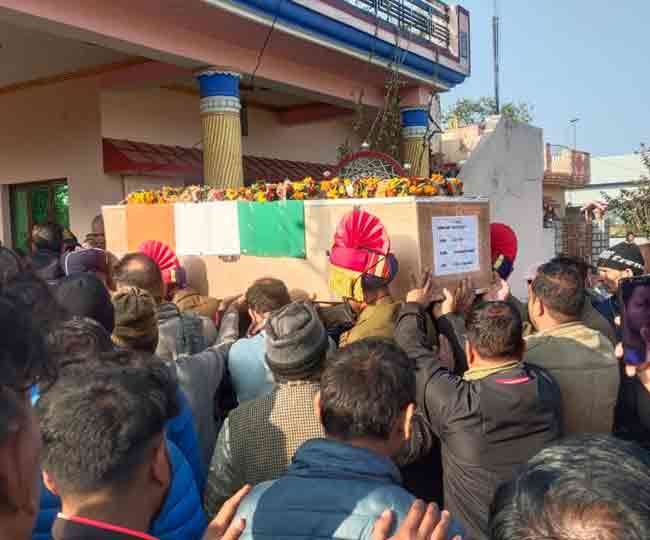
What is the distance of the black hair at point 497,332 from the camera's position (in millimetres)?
2141

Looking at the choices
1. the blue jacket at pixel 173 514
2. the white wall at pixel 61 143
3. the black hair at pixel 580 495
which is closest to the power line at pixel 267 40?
the white wall at pixel 61 143

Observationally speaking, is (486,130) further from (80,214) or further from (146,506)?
(146,506)

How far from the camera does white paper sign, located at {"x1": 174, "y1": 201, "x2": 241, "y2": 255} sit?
3.77 metres

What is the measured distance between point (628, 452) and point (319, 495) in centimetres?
62

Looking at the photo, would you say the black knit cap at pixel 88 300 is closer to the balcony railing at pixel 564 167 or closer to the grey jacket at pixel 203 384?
the grey jacket at pixel 203 384

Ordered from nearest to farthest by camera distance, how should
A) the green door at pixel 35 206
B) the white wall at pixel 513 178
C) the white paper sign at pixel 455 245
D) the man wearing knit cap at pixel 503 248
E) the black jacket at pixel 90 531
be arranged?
the black jacket at pixel 90 531
the white paper sign at pixel 455 245
the man wearing knit cap at pixel 503 248
the white wall at pixel 513 178
the green door at pixel 35 206

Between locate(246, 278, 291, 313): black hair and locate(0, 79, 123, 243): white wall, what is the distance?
695cm

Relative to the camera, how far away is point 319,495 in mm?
1351

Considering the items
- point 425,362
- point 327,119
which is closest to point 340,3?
point 327,119

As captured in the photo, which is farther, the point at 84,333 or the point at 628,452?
the point at 84,333

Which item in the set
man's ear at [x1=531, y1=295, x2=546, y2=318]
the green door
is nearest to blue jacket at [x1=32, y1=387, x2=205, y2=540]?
man's ear at [x1=531, y1=295, x2=546, y2=318]

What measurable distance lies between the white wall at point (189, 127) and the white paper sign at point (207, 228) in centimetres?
607

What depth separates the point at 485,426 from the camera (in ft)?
6.71

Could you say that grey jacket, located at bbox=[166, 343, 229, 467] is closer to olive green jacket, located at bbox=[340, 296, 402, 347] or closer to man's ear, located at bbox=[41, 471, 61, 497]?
olive green jacket, located at bbox=[340, 296, 402, 347]
